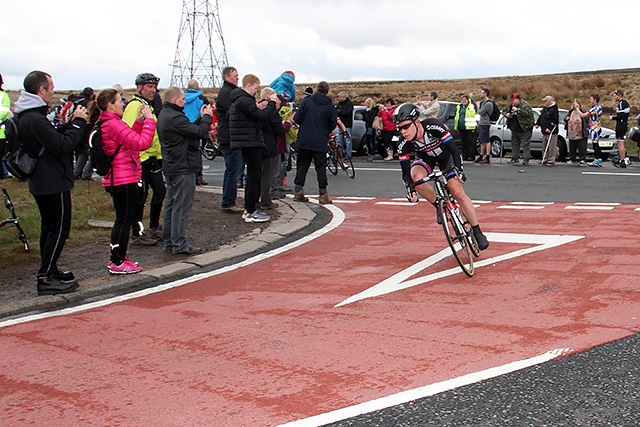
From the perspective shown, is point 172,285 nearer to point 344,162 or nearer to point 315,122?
point 315,122

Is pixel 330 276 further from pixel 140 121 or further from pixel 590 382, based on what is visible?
pixel 590 382

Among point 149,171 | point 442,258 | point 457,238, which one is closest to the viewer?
point 457,238

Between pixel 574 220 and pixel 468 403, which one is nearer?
pixel 468 403

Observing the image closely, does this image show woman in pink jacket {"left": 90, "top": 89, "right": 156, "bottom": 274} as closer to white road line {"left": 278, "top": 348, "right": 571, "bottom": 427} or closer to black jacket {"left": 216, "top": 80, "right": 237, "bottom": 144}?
black jacket {"left": 216, "top": 80, "right": 237, "bottom": 144}

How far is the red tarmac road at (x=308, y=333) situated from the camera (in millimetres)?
4586

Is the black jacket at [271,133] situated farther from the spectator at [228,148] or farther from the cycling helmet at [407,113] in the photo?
the cycling helmet at [407,113]

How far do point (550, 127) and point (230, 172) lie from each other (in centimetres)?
1157

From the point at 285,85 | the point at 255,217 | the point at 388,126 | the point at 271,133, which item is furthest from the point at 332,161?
the point at 255,217

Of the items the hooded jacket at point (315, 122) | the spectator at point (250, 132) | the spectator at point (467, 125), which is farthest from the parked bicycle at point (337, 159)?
the spectator at point (250, 132)

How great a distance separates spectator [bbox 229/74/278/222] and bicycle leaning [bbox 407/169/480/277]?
3478 mm

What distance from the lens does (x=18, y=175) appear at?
7.02 m

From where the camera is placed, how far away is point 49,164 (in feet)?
23.4

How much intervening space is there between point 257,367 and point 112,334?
1.52 meters

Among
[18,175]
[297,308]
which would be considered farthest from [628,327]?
[18,175]
